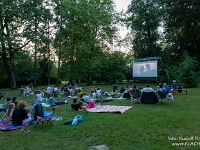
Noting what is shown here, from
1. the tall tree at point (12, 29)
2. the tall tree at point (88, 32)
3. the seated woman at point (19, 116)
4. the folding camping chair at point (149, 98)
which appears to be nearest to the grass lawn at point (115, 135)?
the seated woman at point (19, 116)

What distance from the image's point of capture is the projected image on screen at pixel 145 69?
1882cm

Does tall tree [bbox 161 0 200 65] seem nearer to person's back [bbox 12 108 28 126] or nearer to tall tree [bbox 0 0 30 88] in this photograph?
tall tree [bbox 0 0 30 88]

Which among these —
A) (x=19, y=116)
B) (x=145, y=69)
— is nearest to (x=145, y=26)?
(x=145, y=69)

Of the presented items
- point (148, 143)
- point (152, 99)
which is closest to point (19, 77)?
point (152, 99)

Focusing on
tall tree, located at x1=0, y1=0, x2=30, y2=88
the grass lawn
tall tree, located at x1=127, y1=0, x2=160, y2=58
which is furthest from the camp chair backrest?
tall tree, located at x1=127, y1=0, x2=160, y2=58

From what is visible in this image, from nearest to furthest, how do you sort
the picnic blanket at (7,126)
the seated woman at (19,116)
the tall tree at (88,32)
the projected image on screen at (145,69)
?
the picnic blanket at (7,126), the seated woman at (19,116), the projected image on screen at (145,69), the tall tree at (88,32)

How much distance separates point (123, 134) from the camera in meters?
5.20

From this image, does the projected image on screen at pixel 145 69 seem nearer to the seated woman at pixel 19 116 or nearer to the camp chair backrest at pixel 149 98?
the camp chair backrest at pixel 149 98

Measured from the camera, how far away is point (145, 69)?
19.7m

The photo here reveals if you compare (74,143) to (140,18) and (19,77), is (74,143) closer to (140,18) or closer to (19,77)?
(19,77)

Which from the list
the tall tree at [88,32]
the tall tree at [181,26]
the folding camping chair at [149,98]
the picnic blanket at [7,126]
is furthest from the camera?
the tall tree at [88,32]

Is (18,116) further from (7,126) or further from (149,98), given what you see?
(149,98)

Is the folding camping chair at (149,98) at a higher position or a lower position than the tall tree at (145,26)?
lower

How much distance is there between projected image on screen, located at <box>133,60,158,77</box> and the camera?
18816mm
